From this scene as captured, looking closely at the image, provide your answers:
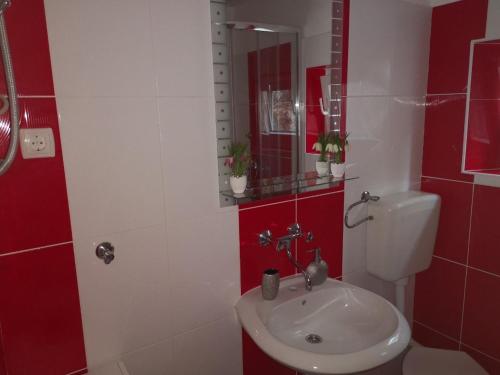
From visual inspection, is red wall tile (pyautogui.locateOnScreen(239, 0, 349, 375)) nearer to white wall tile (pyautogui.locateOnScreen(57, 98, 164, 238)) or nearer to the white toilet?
the white toilet

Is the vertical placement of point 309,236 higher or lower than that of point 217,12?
lower

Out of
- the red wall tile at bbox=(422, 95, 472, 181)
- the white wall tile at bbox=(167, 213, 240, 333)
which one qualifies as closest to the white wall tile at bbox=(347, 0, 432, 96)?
the red wall tile at bbox=(422, 95, 472, 181)

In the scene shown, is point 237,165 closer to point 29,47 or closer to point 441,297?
point 29,47

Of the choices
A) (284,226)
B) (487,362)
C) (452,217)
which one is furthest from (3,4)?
(487,362)

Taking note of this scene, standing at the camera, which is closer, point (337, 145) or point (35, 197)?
point (35, 197)

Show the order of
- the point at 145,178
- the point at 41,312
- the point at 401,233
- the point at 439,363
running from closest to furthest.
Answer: the point at 41,312 < the point at 145,178 < the point at 439,363 < the point at 401,233

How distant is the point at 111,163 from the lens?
3.58 feet

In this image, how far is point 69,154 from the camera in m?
1.03

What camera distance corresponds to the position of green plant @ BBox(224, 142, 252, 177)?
128cm

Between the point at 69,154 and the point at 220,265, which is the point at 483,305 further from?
the point at 69,154

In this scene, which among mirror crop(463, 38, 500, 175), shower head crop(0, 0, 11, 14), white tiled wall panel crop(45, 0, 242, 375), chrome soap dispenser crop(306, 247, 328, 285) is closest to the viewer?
shower head crop(0, 0, 11, 14)

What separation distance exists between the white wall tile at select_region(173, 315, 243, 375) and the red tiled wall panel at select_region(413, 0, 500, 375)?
1185mm

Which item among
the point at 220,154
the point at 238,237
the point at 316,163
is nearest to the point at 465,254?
the point at 316,163

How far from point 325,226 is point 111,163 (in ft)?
3.17
